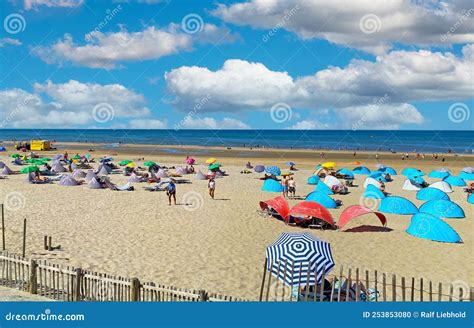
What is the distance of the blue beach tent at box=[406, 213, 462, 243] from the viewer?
1759 cm

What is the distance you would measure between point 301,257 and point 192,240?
6754 mm

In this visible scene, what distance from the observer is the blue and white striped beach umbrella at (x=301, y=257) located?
422 inches

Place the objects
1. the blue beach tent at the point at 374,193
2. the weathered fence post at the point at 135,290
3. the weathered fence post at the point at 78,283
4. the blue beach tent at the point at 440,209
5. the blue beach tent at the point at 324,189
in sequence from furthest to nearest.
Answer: the blue beach tent at the point at 324,189
the blue beach tent at the point at 374,193
the blue beach tent at the point at 440,209
the weathered fence post at the point at 78,283
the weathered fence post at the point at 135,290

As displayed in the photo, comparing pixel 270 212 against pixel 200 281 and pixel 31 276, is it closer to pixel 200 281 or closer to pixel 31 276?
pixel 200 281

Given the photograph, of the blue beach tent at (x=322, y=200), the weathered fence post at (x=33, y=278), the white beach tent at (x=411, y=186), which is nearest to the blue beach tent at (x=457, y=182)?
the white beach tent at (x=411, y=186)

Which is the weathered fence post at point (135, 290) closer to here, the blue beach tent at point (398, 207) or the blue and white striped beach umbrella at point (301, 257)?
the blue and white striped beach umbrella at point (301, 257)

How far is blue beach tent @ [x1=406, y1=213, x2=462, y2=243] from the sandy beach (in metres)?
0.41

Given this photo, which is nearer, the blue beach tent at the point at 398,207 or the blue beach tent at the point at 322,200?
the blue beach tent at the point at 398,207

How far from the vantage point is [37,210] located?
21.6 metres

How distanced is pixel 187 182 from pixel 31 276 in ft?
74.7

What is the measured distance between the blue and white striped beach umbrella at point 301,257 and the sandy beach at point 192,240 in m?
1.21

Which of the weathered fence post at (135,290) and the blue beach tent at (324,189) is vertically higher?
the blue beach tent at (324,189)

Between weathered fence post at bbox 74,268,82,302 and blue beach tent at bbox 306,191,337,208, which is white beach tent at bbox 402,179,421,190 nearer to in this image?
blue beach tent at bbox 306,191,337,208

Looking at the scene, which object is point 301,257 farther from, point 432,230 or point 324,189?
point 324,189
